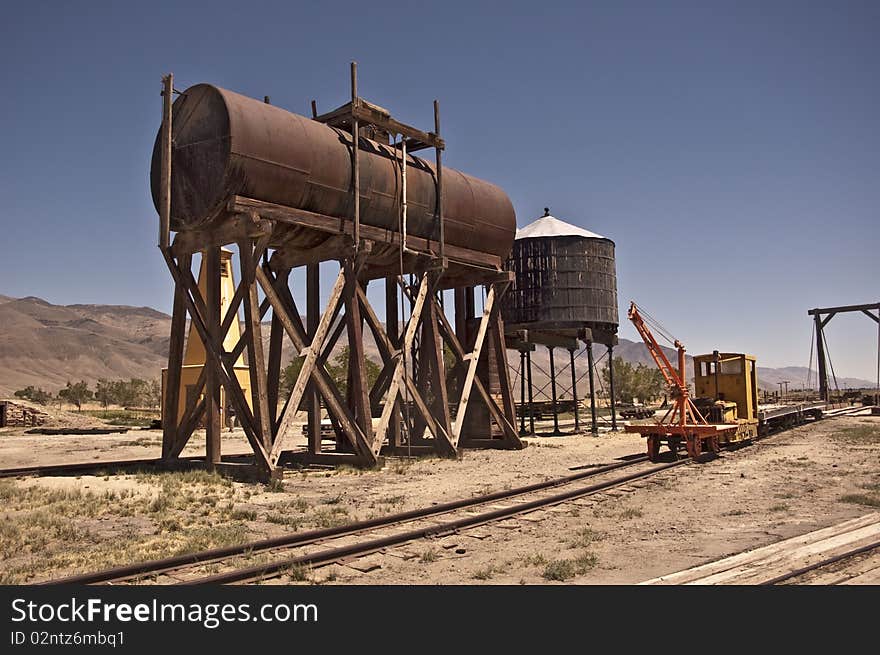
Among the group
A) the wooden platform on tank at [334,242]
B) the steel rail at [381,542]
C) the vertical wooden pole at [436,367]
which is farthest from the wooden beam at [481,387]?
the steel rail at [381,542]

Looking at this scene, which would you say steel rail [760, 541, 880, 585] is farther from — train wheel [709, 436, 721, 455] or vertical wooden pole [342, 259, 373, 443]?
train wheel [709, 436, 721, 455]

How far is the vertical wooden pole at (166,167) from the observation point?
15.7 m

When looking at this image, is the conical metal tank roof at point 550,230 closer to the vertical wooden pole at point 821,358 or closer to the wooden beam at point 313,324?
the wooden beam at point 313,324

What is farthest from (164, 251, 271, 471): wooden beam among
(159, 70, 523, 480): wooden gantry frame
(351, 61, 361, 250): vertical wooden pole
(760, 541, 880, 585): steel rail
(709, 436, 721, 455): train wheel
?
(709, 436, 721, 455): train wheel

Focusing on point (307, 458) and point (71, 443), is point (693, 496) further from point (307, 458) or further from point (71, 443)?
point (71, 443)

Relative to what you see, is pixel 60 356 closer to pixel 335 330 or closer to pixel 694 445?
pixel 335 330

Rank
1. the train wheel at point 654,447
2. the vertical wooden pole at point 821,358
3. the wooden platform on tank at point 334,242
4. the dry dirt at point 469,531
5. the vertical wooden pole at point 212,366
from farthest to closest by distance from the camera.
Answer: the vertical wooden pole at point 821,358 → the train wheel at point 654,447 → the vertical wooden pole at point 212,366 → the wooden platform on tank at point 334,242 → the dry dirt at point 469,531

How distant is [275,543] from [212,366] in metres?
7.91

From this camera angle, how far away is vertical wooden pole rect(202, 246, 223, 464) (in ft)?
51.4

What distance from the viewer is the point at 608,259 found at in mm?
32156

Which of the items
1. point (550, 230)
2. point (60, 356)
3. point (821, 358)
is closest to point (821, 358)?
point (821, 358)

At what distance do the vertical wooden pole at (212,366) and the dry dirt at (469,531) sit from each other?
112 cm
